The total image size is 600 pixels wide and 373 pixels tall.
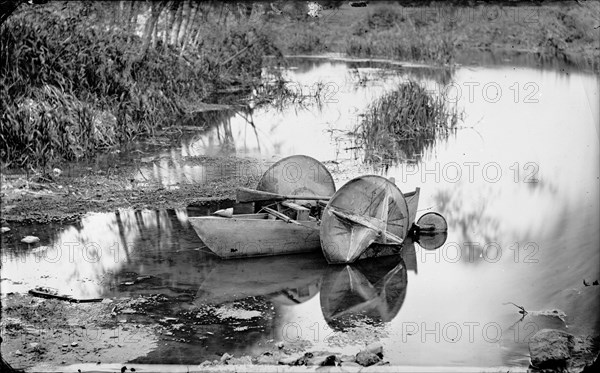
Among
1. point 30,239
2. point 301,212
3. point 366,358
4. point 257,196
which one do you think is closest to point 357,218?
point 301,212

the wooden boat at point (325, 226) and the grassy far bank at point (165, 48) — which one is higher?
the grassy far bank at point (165, 48)

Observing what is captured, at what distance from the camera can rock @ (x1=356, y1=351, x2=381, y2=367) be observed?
21.6 ft

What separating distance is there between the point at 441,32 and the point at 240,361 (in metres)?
27.0

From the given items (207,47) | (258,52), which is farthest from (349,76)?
(207,47)

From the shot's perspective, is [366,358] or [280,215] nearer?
[366,358]

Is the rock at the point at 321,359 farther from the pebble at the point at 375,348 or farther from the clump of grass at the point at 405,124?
the clump of grass at the point at 405,124

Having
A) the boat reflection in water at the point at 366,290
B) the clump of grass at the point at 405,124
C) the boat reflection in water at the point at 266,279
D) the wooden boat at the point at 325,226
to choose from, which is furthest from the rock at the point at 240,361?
the clump of grass at the point at 405,124

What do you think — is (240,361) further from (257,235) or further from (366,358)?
(257,235)

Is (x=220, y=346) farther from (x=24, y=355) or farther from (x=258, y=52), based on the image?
(x=258, y=52)

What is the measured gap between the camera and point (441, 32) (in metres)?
31.7

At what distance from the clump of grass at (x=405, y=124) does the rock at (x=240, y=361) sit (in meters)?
8.95

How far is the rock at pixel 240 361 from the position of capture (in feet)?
21.5

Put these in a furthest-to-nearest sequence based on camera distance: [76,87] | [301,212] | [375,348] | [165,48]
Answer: [165,48] < [76,87] < [301,212] < [375,348]

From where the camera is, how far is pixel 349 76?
24438 millimetres
